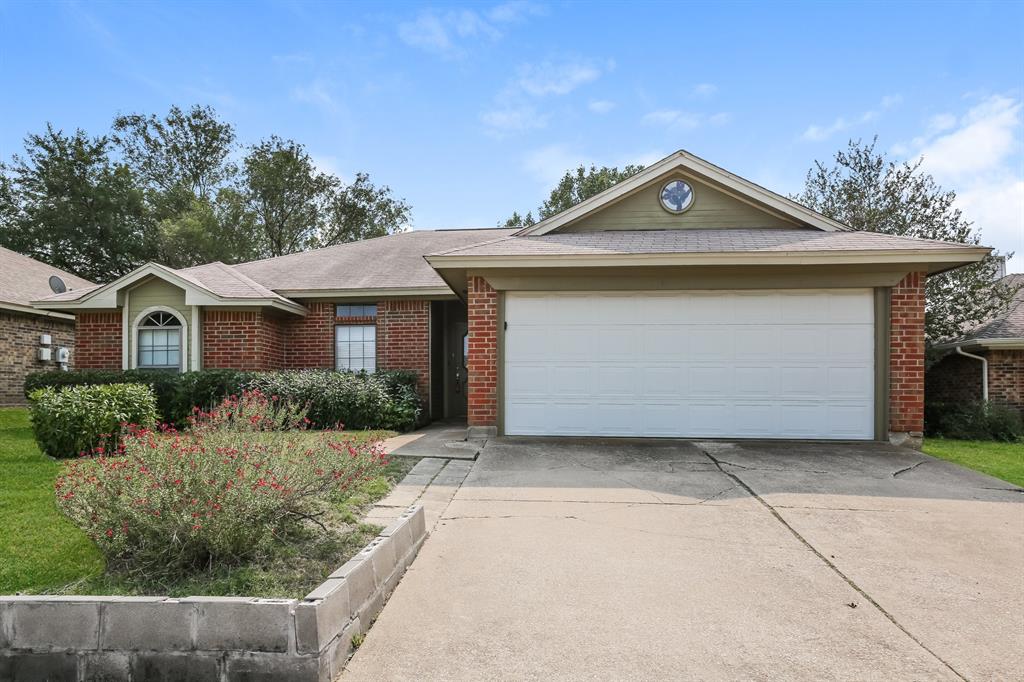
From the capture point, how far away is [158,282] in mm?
13297

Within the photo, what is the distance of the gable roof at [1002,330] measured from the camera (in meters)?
12.6

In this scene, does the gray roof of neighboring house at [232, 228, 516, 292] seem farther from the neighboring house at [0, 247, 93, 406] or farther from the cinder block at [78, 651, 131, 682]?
the cinder block at [78, 651, 131, 682]

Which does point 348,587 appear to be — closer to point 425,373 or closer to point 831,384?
point 831,384

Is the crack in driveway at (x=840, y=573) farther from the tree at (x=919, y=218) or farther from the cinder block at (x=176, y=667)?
the tree at (x=919, y=218)

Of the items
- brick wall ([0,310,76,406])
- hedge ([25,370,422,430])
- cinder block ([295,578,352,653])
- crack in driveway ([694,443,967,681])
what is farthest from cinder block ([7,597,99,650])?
brick wall ([0,310,76,406])

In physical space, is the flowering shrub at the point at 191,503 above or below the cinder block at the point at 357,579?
above

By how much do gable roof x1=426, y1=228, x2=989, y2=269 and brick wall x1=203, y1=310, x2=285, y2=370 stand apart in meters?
5.52

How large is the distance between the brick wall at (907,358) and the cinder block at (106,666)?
31.7ft

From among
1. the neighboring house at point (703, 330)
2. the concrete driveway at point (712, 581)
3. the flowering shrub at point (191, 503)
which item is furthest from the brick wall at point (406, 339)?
the flowering shrub at point (191, 503)

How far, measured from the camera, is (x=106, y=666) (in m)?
2.90

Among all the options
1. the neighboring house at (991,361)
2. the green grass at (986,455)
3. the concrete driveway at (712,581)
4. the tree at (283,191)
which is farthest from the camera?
the tree at (283,191)

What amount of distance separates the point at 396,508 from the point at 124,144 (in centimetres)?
3963

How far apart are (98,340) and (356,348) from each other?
5.48 m

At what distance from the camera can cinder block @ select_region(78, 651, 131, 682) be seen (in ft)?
9.47
